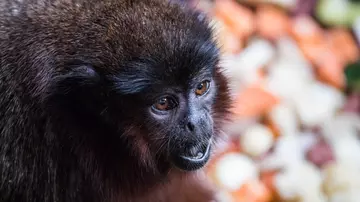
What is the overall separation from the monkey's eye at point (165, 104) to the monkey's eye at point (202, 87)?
4.1 inches

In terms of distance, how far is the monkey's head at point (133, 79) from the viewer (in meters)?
2.26

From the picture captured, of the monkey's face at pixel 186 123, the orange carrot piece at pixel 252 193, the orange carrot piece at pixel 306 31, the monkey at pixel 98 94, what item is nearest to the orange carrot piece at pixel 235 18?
the orange carrot piece at pixel 306 31

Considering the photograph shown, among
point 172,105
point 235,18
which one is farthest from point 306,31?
point 172,105

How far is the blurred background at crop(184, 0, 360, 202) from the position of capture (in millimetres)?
3428

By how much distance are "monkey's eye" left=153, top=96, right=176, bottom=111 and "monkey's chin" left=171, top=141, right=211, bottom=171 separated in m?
0.16

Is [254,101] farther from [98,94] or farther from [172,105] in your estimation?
[98,94]

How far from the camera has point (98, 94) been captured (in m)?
2.29

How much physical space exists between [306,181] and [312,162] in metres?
0.23

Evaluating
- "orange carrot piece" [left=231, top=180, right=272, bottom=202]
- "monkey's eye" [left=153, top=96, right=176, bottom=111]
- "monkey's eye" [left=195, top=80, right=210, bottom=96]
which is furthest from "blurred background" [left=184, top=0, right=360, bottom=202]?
"monkey's eye" [left=153, top=96, right=176, bottom=111]

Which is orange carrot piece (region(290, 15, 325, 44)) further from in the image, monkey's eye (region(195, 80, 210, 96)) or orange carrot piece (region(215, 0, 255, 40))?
monkey's eye (region(195, 80, 210, 96))

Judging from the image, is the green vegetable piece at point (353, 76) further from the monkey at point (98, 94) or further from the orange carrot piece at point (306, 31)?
the monkey at point (98, 94)

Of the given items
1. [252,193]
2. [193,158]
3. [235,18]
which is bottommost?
[252,193]

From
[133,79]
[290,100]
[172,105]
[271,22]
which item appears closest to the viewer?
[133,79]

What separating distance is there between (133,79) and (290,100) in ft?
5.83
